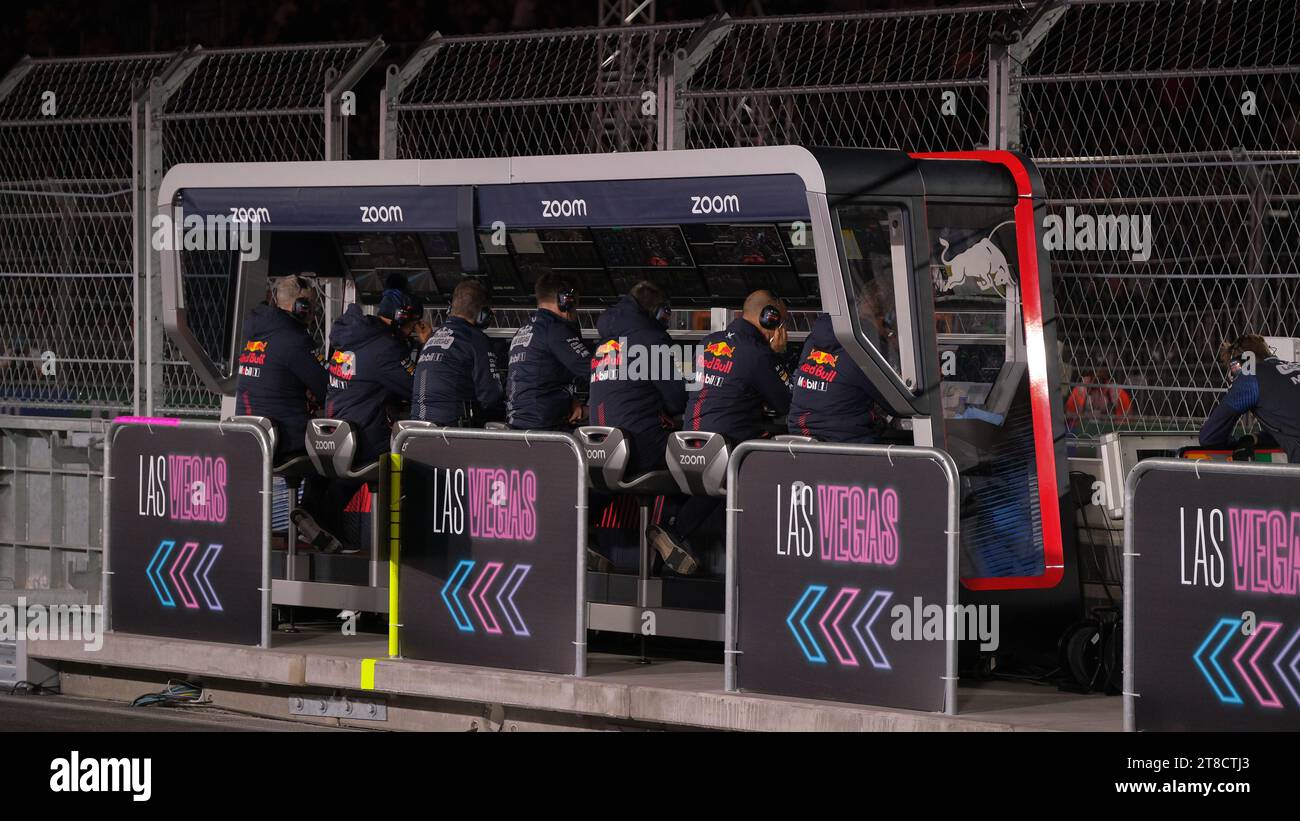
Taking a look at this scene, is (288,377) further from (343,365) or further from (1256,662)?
(1256,662)

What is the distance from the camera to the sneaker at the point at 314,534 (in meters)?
9.56

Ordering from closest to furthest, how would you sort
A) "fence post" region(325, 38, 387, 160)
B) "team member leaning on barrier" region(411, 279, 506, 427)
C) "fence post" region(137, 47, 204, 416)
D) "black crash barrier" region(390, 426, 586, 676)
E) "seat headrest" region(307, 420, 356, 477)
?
"black crash barrier" region(390, 426, 586, 676) → "seat headrest" region(307, 420, 356, 477) → "team member leaning on barrier" region(411, 279, 506, 427) → "fence post" region(325, 38, 387, 160) → "fence post" region(137, 47, 204, 416)

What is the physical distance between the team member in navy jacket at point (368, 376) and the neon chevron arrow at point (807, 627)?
11.0ft

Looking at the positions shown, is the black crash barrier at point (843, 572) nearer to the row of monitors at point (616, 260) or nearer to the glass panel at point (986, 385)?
the glass panel at point (986, 385)

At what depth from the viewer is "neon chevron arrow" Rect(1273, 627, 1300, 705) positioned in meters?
6.02

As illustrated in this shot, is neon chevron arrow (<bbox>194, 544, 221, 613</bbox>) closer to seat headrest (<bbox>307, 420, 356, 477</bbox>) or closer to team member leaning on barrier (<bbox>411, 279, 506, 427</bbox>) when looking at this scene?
seat headrest (<bbox>307, 420, 356, 477</bbox>)

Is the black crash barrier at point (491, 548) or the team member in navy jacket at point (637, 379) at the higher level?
the team member in navy jacket at point (637, 379)

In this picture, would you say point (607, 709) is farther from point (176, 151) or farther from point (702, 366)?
point (176, 151)

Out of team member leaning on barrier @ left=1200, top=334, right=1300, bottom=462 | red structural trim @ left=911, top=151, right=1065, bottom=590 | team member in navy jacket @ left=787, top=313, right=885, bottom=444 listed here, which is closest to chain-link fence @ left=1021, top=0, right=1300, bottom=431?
team member leaning on barrier @ left=1200, top=334, right=1300, bottom=462

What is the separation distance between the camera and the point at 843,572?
6.93 metres

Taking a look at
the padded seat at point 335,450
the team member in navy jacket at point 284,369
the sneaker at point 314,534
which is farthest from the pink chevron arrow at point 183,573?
the team member in navy jacket at point 284,369

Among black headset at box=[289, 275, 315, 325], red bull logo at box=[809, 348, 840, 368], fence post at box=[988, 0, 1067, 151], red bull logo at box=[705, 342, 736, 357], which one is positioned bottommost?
red bull logo at box=[809, 348, 840, 368]

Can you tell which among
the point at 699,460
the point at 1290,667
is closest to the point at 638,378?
the point at 699,460

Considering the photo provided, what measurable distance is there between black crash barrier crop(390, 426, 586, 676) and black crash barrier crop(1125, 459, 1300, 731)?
2269mm
